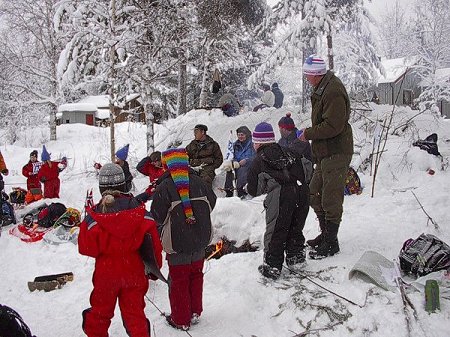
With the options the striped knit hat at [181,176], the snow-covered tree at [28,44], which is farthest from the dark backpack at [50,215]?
the snow-covered tree at [28,44]

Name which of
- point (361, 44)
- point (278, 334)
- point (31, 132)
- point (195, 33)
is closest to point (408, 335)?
point (278, 334)

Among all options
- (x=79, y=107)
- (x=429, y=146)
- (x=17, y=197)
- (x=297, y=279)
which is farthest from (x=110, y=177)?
(x=79, y=107)

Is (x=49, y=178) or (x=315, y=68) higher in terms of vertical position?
(x=315, y=68)

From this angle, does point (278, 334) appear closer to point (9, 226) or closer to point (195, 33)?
point (9, 226)

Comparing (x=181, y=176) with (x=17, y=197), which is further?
(x=17, y=197)

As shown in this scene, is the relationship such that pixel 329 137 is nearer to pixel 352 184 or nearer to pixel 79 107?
pixel 352 184

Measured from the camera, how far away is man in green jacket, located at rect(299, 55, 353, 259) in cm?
437

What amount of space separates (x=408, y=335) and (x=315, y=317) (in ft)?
2.40

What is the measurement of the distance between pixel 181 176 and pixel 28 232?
16.4 ft

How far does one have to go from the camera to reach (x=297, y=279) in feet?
13.9

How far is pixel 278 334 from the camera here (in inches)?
138

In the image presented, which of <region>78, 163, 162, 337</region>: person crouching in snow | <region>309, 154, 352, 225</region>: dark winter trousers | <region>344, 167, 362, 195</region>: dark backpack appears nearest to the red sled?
<region>78, 163, 162, 337</region>: person crouching in snow

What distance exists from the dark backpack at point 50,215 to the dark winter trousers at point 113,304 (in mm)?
4964

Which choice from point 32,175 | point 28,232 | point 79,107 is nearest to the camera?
point 28,232
